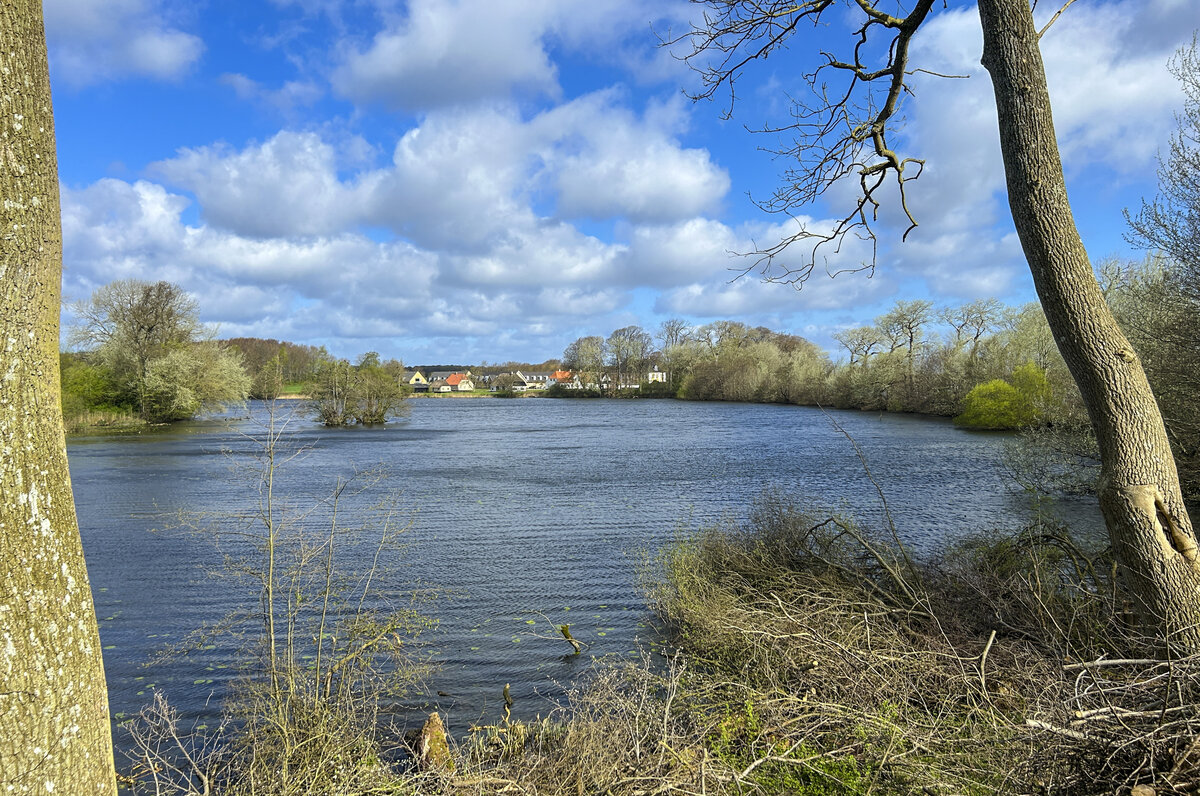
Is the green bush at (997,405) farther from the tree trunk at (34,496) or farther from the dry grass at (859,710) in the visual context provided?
the tree trunk at (34,496)

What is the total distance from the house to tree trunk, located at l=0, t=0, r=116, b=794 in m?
143

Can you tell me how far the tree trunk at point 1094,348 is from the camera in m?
5.06

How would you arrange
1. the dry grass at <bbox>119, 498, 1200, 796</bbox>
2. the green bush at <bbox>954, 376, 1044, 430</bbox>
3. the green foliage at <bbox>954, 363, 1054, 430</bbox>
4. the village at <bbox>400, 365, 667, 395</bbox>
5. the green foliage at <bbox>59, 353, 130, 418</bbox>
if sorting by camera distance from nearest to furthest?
the dry grass at <bbox>119, 498, 1200, 796</bbox> < the green foliage at <bbox>954, 363, 1054, 430</bbox> < the green bush at <bbox>954, 376, 1044, 430</bbox> < the green foliage at <bbox>59, 353, 130, 418</bbox> < the village at <bbox>400, 365, 667, 395</bbox>

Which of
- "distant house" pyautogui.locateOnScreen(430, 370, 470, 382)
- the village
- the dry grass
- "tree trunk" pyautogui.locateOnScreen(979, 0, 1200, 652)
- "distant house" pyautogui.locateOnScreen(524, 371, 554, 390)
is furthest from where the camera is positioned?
"distant house" pyautogui.locateOnScreen(430, 370, 470, 382)

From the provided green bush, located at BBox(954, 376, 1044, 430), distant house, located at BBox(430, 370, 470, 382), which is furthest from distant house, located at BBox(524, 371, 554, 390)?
green bush, located at BBox(954, 376, 1044, 430)

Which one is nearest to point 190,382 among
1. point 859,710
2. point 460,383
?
point 859,710

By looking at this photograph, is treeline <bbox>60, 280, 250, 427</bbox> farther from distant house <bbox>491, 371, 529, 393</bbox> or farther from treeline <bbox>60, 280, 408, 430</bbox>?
distant house <bbox>491, 371, 529, 393</bbox>

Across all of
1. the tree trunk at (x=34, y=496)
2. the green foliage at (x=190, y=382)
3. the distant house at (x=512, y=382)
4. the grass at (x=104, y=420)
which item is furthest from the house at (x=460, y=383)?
the tree trunk at (x=34, y=496)

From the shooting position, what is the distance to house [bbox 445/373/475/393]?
146750mm

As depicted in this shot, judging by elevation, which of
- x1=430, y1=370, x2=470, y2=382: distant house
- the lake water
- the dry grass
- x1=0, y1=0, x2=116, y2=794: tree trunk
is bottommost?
the lake water

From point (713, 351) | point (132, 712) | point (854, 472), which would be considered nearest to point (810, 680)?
point (132, 712)

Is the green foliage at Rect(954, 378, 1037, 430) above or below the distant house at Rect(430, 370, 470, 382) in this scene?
below

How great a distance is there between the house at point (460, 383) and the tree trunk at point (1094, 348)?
5597 inches

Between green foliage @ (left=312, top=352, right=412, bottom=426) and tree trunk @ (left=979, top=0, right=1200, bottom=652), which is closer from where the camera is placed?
tree trunk @ (left=979, top=0, right=1200, bottom=652)
